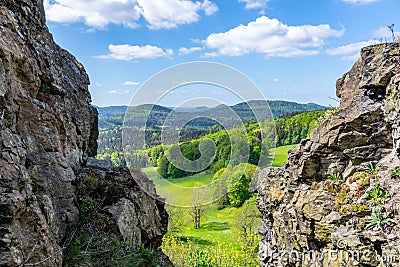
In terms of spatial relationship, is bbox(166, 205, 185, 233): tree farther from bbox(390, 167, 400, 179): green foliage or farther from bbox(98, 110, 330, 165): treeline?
bbox(390, 167, 400, 179): green foliage

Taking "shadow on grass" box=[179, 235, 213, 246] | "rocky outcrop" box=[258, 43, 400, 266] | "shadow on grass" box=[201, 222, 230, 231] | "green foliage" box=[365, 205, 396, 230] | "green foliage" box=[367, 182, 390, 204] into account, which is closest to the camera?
"green foliage" box=[365, 205, 396, 230]

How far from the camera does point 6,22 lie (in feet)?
29.9

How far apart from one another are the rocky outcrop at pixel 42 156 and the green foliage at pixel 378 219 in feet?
25.1

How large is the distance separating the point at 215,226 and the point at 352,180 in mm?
52458

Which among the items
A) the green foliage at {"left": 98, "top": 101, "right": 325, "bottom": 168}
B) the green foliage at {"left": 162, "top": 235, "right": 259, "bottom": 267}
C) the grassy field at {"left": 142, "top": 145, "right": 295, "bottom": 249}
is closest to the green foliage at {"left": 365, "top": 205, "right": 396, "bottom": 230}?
the green foliage at {"left": 98, "top": 101, "right": 325, "bottom": 168}

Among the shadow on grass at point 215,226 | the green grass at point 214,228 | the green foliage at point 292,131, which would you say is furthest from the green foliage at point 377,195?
the green foliage at point 292,131

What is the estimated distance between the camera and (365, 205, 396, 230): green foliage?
36.8 ft

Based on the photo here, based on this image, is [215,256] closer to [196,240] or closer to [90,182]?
[196,240]

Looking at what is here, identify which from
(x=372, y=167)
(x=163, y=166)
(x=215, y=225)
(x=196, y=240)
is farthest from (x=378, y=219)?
(x=215, y=225)

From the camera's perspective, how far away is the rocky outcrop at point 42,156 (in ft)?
21.7

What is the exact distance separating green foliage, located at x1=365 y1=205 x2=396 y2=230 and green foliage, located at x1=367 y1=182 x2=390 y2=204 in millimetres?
302

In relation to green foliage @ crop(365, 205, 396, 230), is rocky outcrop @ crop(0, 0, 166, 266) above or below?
above

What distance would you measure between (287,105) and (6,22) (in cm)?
12748

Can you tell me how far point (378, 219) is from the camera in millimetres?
11406
